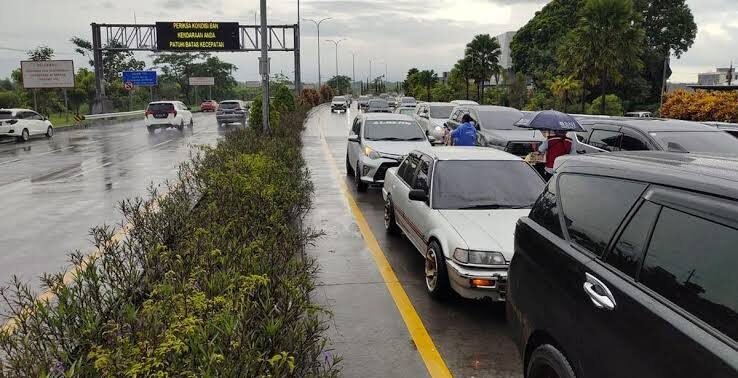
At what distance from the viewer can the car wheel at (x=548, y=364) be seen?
2.90 m

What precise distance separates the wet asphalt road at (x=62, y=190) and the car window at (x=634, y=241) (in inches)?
239

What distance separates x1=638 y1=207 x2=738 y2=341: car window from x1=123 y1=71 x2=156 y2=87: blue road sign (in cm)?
7072

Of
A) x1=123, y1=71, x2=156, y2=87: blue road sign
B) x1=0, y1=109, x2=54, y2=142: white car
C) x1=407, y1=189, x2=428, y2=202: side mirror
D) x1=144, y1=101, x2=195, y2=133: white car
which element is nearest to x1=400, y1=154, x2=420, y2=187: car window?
x1=407, y1=189, x2=428, y2=202: side mirror

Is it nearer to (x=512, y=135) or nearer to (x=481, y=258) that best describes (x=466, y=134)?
(x=512, y=135)

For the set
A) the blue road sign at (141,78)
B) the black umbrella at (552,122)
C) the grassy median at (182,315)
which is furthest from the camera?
the blue road sign at (141,78)

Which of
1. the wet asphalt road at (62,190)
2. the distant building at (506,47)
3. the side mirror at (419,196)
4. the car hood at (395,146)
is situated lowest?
the wet asphalt road at (62,190)

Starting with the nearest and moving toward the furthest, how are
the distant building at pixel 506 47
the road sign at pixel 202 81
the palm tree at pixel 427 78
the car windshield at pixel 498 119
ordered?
the car windshield at pixel 498 119, the palm tree at pixel 427 78, the distant building at pixel 506 47, the road sign at pixel 202 81

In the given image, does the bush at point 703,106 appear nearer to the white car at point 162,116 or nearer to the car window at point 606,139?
the car window at point 606,139

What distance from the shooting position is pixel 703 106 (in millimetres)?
22844

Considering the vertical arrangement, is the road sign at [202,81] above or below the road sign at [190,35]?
below

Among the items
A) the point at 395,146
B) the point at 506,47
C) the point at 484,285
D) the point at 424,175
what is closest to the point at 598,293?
the point at 484,285

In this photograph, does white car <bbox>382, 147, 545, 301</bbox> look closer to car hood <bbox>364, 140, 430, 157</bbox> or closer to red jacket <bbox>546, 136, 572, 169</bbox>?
red jacket <bbox>546, 136, 572, 169</bbox>

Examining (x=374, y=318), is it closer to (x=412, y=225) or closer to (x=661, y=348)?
(x=412, y=225)

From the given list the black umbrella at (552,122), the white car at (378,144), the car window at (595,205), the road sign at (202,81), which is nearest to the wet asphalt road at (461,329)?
the car window at (595,205)
